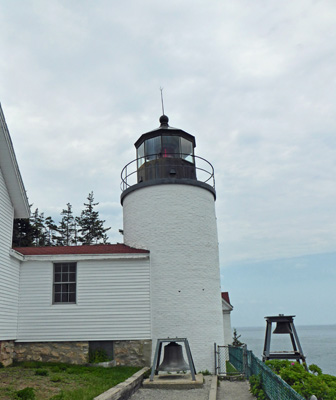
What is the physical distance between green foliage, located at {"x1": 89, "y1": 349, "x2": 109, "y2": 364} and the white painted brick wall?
1.77 meters

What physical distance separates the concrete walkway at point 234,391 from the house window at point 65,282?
602 cm

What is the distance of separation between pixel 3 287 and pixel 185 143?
353 inches

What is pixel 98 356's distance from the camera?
47.1 ft

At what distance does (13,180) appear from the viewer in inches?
557

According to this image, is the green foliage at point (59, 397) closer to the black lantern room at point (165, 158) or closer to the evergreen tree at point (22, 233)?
the black lantern room at point (165, 158)

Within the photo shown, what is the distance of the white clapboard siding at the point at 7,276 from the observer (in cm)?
1354

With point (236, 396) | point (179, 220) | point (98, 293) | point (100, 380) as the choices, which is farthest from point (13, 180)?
point (236, 396)

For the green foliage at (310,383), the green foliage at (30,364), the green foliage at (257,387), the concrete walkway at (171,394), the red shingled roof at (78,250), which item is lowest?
the concrete walkway at (171,394)

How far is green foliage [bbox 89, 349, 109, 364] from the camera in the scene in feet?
46.7

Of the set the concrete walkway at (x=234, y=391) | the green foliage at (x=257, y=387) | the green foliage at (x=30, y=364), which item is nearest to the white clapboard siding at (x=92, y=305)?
the green foliage at (x=30, y=364)

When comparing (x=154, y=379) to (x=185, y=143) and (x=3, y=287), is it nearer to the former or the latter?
(x=3, y=287)

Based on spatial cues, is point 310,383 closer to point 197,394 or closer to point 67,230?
point 197,394

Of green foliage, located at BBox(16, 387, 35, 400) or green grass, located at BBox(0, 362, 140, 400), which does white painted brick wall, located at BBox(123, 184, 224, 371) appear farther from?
green foliage, located at BBox(16, 387, 35, 400)

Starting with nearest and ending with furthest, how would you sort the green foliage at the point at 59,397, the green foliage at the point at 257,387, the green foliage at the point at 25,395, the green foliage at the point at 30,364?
the green foliage at the point at 25,395
the green foliage at the point at 59,397
the green foliage at the point at 257,387
the green foliage at the point at 30,364
